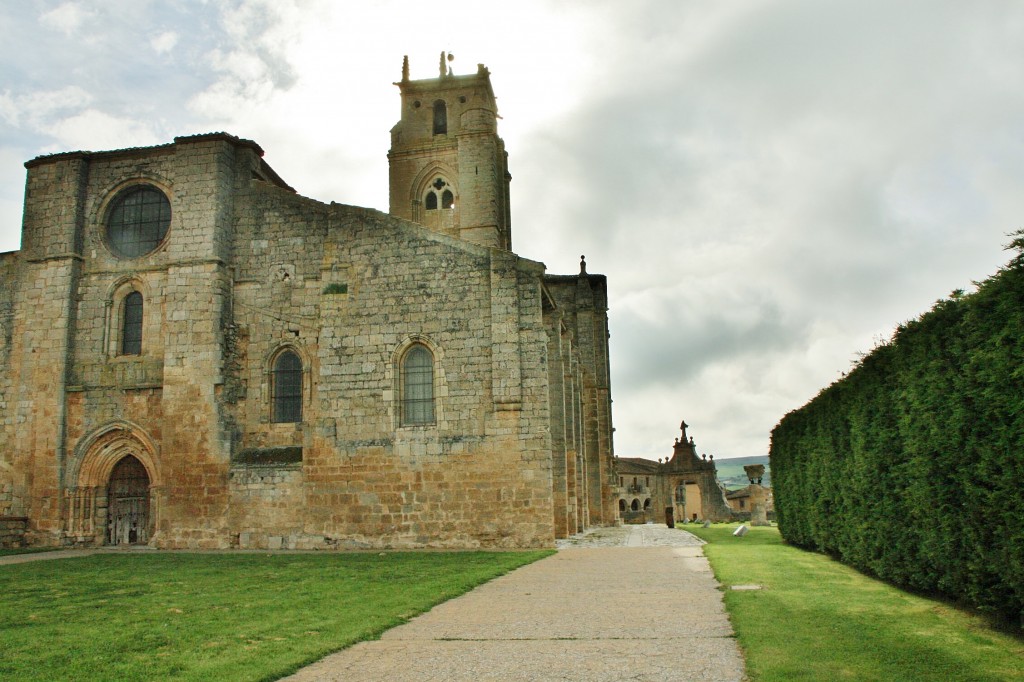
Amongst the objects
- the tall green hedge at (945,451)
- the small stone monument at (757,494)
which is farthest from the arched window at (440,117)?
the tall green hedge at (945,451)

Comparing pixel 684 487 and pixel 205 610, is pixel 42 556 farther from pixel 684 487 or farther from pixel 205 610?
pixel 684 487

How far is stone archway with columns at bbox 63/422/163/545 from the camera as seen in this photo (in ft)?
61.6

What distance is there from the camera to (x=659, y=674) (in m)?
5.32

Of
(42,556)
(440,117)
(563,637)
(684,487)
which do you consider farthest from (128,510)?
(684,487)

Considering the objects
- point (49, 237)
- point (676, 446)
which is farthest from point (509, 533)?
point (676, 446)

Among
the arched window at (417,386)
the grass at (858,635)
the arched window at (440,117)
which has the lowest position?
the grass at (858,635)

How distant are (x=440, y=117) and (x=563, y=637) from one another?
32.7 metres

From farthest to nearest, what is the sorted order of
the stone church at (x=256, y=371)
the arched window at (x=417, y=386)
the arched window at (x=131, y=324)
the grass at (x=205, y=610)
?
the arched window at (x=131, y=324), the arched window at (x=417, y=386), the stone church at (x=256, y=371), the grass at (x=205, y=610)

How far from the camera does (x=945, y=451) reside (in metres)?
7.37

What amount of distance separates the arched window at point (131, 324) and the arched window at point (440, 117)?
19552 mm

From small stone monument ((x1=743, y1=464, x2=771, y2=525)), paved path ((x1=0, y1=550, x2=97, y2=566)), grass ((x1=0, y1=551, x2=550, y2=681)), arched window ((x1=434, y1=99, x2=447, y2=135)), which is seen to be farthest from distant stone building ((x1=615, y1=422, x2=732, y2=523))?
grass ((x1=0, y1=551, x2=550, y2=681))

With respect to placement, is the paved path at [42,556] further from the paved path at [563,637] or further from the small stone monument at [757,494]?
the small stone monument at [757,494]

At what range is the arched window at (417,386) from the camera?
59.1 feet

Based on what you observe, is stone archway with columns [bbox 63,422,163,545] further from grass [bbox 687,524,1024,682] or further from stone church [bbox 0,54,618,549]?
grass [bbox 687,524,1024,682]
